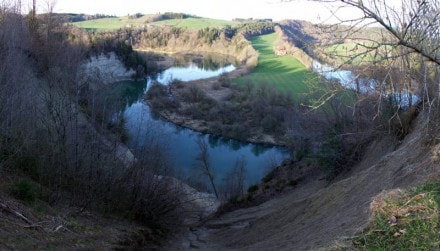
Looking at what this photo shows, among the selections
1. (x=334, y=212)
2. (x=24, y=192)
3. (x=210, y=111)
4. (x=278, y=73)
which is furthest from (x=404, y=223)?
(x=278, y=73)

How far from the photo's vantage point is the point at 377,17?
5.43 meters

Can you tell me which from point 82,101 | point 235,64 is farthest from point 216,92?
point 82,101

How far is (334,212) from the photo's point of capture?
11375mm

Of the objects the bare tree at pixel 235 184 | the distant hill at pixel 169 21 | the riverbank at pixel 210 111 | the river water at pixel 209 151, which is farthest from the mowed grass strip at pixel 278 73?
the distant hill at pixel 169 21

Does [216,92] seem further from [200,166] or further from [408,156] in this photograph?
[408,156]

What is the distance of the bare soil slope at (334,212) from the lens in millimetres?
8852

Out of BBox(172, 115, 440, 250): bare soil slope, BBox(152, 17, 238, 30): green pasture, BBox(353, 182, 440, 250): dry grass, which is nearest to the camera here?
BBox(353, 182, 440, 250): dry grass

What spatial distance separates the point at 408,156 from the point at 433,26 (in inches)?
280

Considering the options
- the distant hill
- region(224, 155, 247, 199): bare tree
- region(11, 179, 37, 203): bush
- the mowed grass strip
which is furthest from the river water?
the distant hill

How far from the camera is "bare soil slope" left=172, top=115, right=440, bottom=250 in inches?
348

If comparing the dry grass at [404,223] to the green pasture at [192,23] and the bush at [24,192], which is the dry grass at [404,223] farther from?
the green pasture at [192,23]

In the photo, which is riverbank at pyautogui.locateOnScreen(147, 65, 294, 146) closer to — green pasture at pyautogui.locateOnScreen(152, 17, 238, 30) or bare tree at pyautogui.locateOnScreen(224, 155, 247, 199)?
bare tree at pyautogui.locateOnScreen(224, 155, 247, 199)

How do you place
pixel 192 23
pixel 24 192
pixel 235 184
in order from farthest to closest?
1. pixel 192 23
2. pixel 235 184
3. pixel 24 192

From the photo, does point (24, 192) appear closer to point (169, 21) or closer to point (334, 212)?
point (334, 212)
